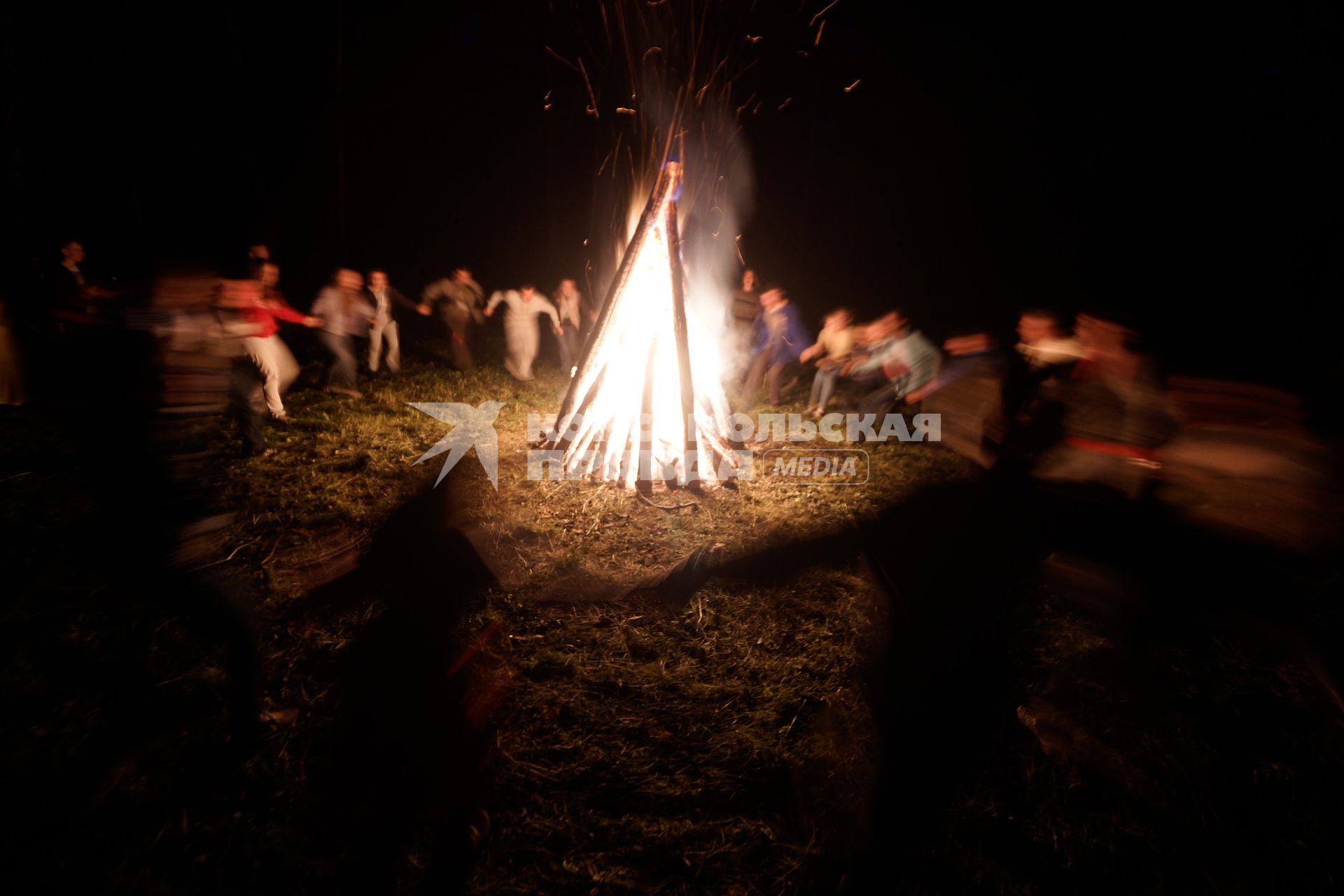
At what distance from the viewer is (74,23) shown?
49.5 feet

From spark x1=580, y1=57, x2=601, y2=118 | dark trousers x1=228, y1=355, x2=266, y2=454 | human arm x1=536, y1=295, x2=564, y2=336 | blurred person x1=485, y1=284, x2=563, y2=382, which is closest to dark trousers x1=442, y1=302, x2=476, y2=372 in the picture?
blurred person x1=485, y1=284, x2=563, y2=382

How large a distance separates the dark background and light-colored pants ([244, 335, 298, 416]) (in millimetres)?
2328

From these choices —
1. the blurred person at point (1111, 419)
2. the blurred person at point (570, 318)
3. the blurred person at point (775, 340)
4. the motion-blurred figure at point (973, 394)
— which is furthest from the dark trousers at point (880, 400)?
the blurred person at point (570, 318)

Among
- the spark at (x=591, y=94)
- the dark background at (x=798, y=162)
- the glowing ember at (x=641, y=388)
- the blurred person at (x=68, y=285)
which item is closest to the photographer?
the spark at (x=591, y=94)

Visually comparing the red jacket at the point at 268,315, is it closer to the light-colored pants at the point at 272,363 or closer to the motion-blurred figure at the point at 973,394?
the light-colored pants at the point at 272,363

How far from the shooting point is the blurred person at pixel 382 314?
8.37 metres

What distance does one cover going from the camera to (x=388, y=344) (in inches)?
356

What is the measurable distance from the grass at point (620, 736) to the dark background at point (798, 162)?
4.78m

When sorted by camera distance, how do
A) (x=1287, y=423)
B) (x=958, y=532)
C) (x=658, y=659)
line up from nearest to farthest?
1. (x=1287, y=423)
2. (x=658, y=659)
3. (x=958, y=532)

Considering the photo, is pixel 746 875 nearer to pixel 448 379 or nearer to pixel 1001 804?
pixel 1001 804

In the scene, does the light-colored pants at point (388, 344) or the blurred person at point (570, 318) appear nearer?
the light-colored pants at point (388, 344)

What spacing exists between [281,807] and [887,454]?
23.0 feet

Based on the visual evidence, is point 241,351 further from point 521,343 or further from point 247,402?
point 521,343

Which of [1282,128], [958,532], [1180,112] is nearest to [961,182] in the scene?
[1180,112]
